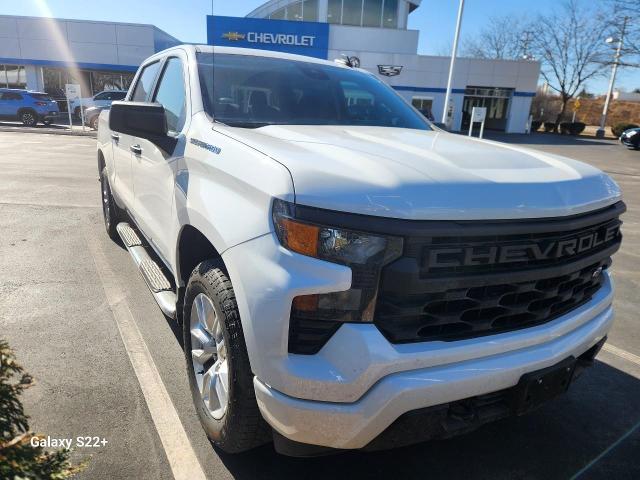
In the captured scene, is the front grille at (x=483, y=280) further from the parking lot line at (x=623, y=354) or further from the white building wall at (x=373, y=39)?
the white building wall at (x=373, y=39)

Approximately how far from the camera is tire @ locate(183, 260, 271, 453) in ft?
6.20

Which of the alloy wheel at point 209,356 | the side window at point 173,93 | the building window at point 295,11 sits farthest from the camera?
the building window at point 295,11

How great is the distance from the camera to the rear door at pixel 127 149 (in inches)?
156

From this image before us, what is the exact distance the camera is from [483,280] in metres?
1.75

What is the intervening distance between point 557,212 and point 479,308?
511 mm

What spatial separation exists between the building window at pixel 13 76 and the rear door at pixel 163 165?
34183 millimetres

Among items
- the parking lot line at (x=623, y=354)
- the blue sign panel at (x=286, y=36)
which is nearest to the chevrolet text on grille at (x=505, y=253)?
the parking lot line at (x=623, y=354)

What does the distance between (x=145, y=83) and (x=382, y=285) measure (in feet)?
11.6

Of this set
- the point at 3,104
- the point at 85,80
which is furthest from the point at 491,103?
the point at 3,104

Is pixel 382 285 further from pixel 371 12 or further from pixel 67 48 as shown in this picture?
pixel 371 12

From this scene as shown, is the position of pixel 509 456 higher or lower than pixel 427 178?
lower

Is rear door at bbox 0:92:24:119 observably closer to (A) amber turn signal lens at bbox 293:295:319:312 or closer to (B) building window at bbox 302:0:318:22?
(B) building window at bbox 302:0:318:22

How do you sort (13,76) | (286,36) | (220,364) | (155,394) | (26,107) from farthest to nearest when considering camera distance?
(286,36) → (13,76) → (26,107) → (155,394) → (220,364)

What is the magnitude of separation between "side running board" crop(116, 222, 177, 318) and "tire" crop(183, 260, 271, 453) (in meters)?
0.37
